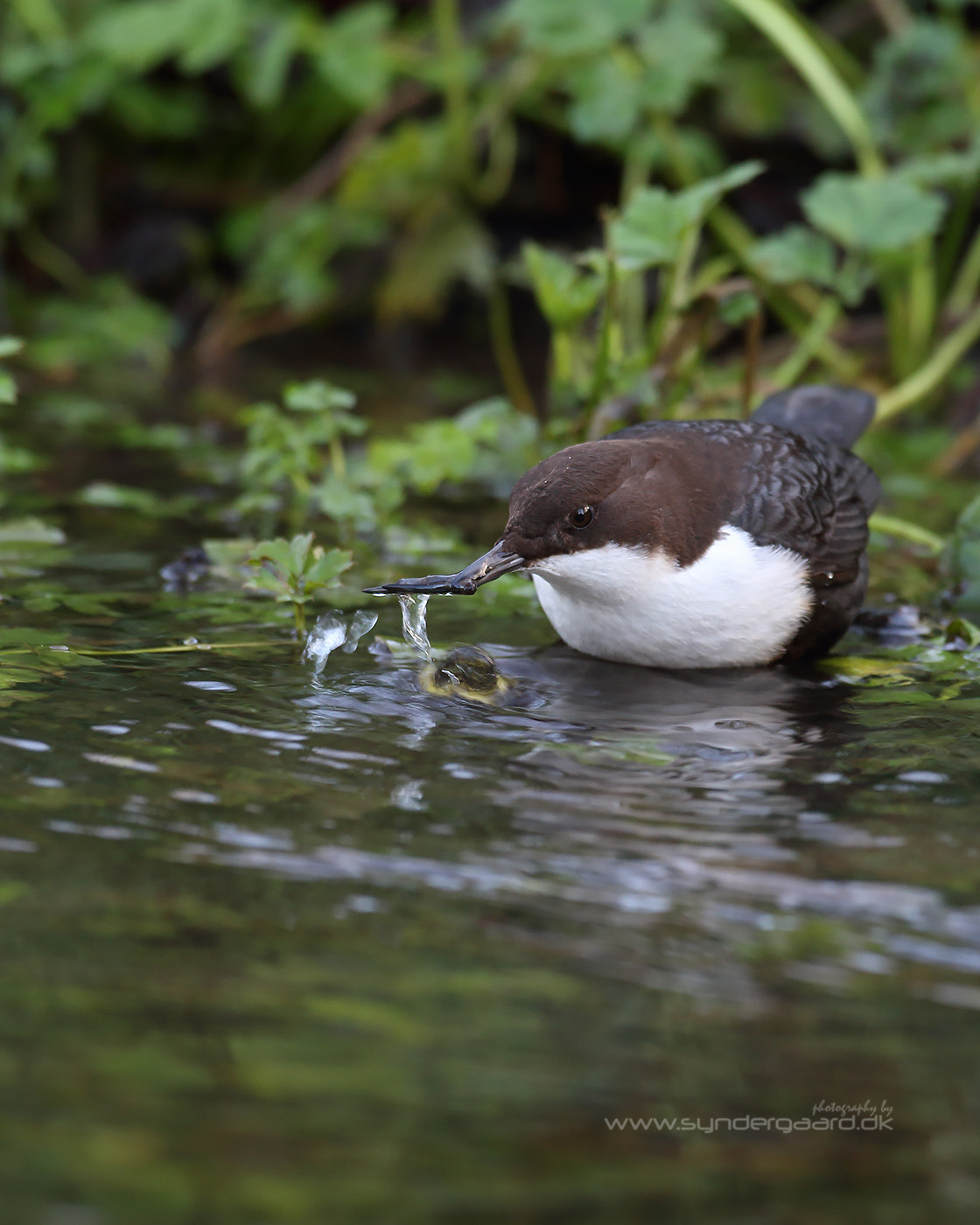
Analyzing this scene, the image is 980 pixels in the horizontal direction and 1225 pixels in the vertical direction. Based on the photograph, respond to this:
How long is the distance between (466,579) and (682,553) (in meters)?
0.53

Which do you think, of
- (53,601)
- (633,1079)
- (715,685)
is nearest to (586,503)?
(715,685)

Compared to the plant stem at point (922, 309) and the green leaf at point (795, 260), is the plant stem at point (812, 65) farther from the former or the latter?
the green leaf at point (795, 260)

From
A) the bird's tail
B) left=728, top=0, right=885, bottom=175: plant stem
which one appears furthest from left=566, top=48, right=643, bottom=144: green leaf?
the bird's tail

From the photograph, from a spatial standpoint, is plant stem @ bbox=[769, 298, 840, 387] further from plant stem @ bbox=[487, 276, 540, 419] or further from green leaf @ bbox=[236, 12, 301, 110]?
green leaf @ bbox=[236, 12, 301, 110]

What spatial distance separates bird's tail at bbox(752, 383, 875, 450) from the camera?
15.3 ft

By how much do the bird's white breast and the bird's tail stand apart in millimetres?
1011

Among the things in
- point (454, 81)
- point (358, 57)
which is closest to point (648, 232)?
point (454, 81)

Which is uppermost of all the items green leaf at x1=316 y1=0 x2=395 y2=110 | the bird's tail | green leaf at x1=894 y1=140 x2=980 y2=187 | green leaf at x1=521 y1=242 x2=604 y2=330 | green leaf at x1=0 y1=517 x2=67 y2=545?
green leaf at x1=316 y1=0 x2=395 y2=110

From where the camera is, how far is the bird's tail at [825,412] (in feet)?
15.3

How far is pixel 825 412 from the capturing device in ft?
15.4

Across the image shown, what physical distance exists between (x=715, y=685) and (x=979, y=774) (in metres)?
0.84

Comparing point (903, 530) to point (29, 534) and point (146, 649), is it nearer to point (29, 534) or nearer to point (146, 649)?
point (146, 649)

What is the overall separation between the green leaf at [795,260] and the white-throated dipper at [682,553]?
4.56 ft

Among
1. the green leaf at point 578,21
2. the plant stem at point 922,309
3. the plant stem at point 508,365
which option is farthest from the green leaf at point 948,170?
the plant stem at point 508,365
